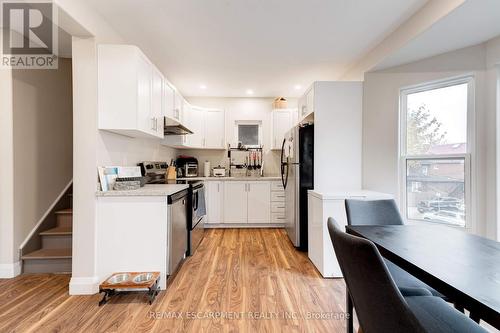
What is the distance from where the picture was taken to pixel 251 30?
93.1 inches

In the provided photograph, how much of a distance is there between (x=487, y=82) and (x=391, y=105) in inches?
32.3

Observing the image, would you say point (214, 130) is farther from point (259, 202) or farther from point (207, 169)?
point (259, 202)

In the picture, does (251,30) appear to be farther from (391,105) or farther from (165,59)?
(391,105)

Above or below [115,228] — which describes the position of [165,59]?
above

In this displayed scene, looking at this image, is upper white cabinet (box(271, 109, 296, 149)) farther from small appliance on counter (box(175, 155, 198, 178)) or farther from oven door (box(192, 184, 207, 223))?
oven door (box(192, 184, 207, 223))

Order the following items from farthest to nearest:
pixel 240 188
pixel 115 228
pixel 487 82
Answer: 1. pixel 240 188
2. pixel 487 82
3. pixel 115 228

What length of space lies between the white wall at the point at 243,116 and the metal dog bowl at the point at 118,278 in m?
2.90

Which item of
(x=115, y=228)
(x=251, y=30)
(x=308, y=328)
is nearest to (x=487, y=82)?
(x=251, y=30)

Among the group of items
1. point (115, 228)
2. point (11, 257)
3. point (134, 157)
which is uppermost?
point (134, 157)

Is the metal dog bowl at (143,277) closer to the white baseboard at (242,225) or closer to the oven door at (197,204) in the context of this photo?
the oven door at (197,204)

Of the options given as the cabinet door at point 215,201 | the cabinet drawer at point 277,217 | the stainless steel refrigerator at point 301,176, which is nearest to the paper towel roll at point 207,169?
the cabinet door at point 215,201

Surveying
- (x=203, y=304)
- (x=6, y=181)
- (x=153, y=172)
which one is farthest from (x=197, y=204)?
(x=6, y=181)

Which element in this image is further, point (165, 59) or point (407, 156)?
point (165, 59)

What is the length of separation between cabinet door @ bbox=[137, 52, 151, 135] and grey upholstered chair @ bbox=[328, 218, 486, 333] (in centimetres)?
204
